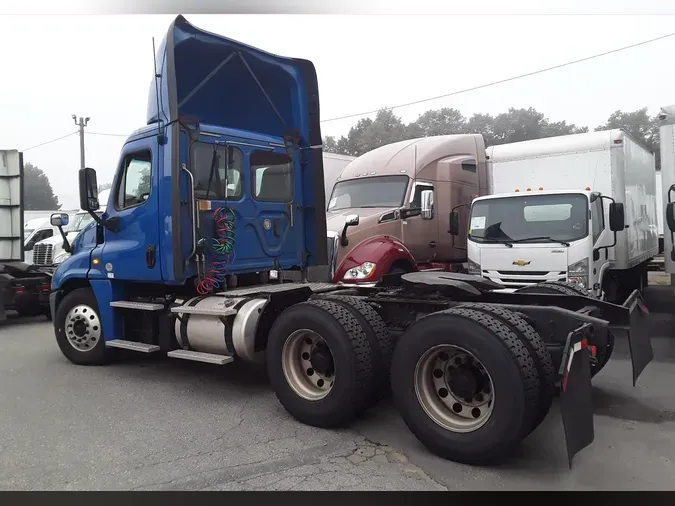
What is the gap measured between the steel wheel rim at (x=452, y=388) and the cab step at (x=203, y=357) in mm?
2092

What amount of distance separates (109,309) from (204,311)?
1592 mm

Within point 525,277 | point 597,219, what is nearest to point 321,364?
point 525,277

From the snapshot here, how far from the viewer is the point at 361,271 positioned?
7.60 metres

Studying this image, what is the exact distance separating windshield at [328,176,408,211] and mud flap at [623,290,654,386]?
527cm

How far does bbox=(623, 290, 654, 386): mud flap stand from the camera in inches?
168

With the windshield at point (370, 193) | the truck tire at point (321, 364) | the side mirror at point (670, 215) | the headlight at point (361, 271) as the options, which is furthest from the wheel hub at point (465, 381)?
the windshield at point (370, 193)

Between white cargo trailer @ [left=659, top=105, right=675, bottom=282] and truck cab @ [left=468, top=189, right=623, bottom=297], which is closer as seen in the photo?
white cargo trailer @ [left=659, top=105, right=675, bottom=282]

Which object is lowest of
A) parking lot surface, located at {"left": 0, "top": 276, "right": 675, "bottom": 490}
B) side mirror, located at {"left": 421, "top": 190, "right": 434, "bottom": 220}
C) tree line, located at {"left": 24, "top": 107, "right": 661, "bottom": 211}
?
parking lot surface, located at {"left": 0, "top": 276, "right": 675, "bottom": 490}

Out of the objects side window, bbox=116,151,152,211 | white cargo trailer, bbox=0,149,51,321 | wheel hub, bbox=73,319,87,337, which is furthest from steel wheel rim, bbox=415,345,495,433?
white cargo trailer, bbox=0,149,51,321

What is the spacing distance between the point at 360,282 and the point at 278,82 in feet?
9.59

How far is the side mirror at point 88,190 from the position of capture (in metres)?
5.91

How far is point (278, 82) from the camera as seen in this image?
21.6 feet

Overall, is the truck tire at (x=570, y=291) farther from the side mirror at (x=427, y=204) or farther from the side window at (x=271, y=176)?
the side mirror at (x=427, y=204)

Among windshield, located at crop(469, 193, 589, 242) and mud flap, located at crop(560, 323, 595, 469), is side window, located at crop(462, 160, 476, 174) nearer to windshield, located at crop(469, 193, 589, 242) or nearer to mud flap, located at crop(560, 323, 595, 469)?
windshield, located at crop(469, 193, 589, 242)
